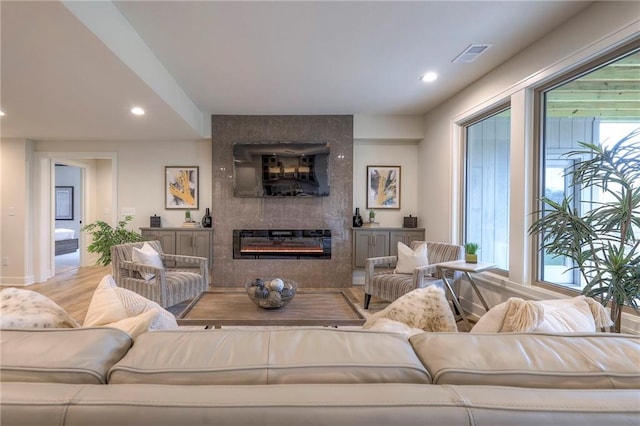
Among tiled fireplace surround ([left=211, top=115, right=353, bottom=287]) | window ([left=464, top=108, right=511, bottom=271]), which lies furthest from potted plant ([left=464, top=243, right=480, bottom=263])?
tiled fireplace surround ([left=211, top=115, right=353, bottom=287])

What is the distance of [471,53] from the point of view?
2807mm

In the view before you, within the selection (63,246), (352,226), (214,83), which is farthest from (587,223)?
(63,246)

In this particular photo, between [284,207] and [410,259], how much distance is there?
2.10 m

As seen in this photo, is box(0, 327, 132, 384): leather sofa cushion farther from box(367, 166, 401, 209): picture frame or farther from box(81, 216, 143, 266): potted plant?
box(367, 166, 401, 209): picture frame

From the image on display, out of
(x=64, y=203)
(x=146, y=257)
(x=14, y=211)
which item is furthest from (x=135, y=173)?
(x=64, y=203)

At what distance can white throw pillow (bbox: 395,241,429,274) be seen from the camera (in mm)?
3564

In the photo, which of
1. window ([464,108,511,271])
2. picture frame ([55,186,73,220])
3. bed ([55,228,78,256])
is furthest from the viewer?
picture frame ([55,186,73,220])

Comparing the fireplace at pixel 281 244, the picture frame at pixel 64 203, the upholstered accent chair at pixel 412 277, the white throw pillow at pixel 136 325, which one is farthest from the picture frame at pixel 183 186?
the picture frame at pixel 64 203

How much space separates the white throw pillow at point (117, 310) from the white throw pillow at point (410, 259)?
2.83m

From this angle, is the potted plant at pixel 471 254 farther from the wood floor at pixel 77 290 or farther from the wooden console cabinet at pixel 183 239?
the wooden console cabinet at pixel 183 239

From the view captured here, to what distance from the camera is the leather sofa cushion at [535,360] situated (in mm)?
738

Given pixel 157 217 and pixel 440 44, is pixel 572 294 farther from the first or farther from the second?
pixel 157 217

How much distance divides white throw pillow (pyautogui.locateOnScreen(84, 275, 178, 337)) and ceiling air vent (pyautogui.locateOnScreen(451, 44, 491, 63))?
3.08 m

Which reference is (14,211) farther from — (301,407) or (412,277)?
(301,407)
